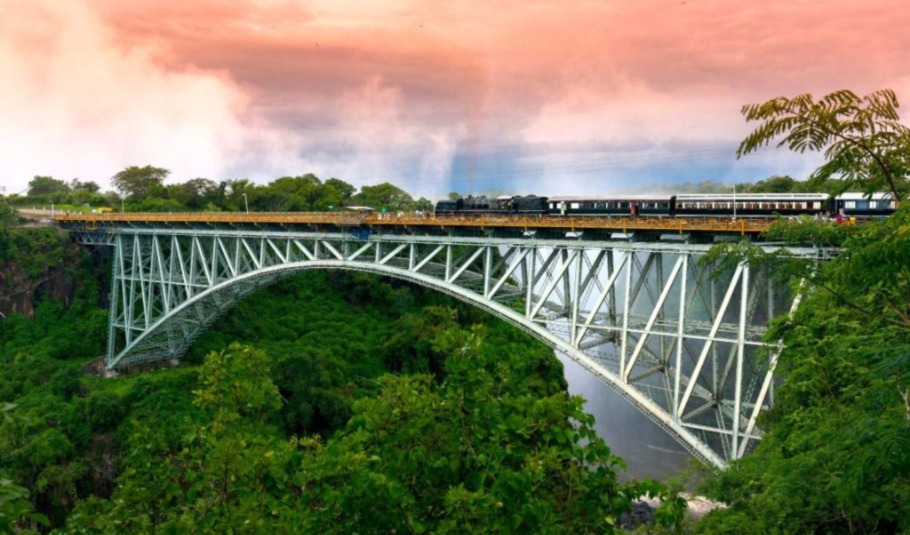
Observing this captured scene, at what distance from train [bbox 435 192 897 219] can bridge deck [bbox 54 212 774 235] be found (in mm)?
1595

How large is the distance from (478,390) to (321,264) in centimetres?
2138

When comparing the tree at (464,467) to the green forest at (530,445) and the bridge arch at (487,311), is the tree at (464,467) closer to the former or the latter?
the green forest at (530,445)

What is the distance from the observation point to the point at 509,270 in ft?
64.7

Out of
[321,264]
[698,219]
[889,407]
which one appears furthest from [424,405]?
[321,264]

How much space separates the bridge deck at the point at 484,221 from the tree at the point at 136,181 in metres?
28.5

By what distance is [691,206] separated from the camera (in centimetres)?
2255

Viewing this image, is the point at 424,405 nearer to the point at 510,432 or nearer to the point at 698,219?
A: the point at 510,432

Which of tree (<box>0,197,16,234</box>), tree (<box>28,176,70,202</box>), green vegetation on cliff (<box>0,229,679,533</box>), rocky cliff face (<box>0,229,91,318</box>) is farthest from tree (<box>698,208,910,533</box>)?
tree (<box>28,176,70,202</box>)

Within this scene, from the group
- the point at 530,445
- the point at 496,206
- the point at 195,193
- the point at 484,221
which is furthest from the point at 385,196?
the point at 530,445

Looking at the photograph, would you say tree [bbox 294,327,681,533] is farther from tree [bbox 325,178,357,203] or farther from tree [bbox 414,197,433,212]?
tree [bbox 325,178,357,203]

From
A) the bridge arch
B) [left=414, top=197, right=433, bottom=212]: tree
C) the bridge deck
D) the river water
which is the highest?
[left=414, top=197, right=433, bottom=212]: tree

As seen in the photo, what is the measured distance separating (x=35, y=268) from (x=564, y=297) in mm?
32581

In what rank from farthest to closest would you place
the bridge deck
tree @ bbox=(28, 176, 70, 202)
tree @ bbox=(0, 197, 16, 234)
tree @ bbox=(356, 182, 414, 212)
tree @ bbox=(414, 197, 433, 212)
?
tree @ bbox=(28, 176, 70, 202), tree @ bbox=(356, 182, 414, 212), tree @ bbox=(414, 197, 433, 212), tree @ bbox=(0, 197, 16, 234), the bridge deck

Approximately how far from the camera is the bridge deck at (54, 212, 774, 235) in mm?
17016
